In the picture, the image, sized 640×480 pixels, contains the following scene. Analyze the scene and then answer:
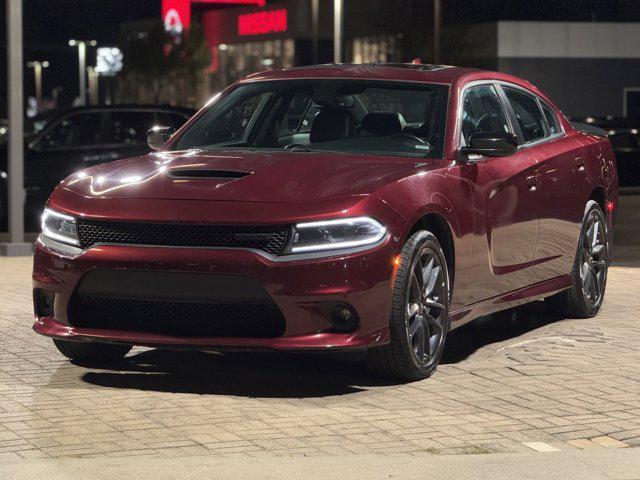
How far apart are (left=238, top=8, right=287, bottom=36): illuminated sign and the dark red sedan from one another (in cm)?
7552

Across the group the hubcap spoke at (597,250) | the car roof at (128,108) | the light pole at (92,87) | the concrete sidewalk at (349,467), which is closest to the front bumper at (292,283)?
the concrete sidewalk at (349,467)

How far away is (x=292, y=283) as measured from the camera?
292 inches

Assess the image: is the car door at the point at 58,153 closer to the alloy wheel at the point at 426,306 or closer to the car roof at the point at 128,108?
the car roof at the point at 128,108

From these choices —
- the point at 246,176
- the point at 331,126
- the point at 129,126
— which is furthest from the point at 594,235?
the point at 129,126

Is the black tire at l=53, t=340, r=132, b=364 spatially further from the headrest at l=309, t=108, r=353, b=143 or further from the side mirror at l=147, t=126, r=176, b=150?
the headrest at l=309, t=108, r=353, b=143

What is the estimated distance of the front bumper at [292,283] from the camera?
7.41 metres

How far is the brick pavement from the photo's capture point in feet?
21.6

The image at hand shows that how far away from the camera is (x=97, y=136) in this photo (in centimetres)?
2055

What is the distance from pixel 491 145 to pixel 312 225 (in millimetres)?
1583

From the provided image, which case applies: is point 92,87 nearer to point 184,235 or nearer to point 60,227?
point 60,227

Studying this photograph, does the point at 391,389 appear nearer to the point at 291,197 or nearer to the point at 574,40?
the point at 291,197

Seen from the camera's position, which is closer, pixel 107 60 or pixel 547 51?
pixel 547 51

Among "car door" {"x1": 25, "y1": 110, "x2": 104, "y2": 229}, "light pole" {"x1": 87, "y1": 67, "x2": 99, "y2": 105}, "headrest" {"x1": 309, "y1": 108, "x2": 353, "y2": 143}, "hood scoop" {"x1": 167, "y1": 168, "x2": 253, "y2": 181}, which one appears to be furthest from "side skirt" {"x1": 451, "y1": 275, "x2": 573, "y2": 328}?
"light pole" {"x1": 87, "y1": 67, "x2": 99, "y2": 105}

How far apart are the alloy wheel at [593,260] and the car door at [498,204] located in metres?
1.17
